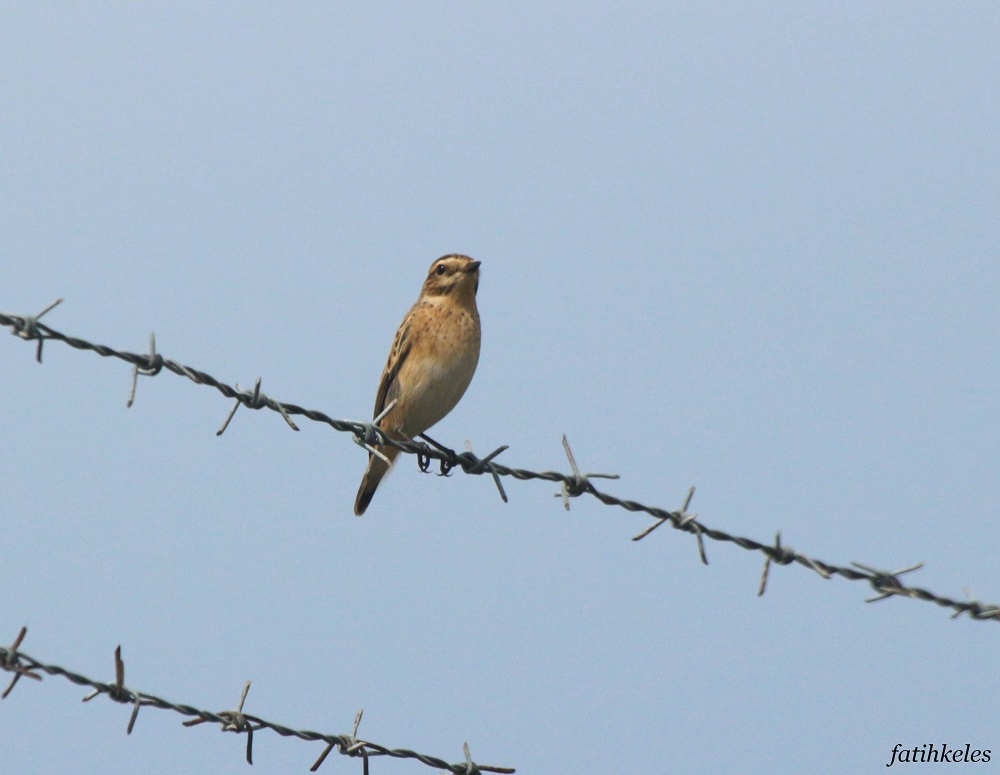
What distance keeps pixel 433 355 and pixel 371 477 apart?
1357mm

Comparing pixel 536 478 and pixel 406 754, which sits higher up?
pixel 536 478

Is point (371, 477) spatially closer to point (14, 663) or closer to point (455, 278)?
point (455, 278)

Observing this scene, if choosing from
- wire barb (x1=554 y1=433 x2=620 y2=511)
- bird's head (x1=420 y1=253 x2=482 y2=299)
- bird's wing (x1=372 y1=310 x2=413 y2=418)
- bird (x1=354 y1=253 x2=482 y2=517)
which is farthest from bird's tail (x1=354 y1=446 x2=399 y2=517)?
wire barb (x1=554 y1=433 x2=620 y2=511)

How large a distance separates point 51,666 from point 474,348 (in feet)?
15.9

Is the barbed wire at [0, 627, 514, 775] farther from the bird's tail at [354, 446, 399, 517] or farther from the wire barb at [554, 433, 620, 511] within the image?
the bird's tail at [354, 446, 399, 517]

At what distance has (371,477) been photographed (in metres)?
9.43

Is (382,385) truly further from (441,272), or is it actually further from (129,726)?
(129,726)

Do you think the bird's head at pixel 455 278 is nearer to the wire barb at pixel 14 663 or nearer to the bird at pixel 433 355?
the bird at pixel 433 355

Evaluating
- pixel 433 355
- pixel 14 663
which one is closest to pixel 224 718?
pixel 14 663

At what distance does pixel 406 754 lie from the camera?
5.05 meters

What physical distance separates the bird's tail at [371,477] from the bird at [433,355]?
0.06ft

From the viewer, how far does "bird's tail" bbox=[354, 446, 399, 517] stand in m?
9.24

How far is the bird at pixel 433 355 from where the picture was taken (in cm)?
860

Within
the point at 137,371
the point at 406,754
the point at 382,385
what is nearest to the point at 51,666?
the point at 137,371
